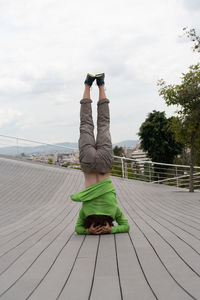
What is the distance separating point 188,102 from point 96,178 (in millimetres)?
8951

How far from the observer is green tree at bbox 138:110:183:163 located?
2925 centimetres

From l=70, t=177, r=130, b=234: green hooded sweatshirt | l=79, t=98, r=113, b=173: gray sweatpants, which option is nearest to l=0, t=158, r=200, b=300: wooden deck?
l=70, t=177, r=130, b=234: green hooded sweatshirt

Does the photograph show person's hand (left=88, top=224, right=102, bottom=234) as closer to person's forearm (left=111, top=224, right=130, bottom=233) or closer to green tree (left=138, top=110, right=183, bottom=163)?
person's forearm (left=111, top=224, right=130, bottom=233)

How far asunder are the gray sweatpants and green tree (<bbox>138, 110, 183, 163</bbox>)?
24.3 meters

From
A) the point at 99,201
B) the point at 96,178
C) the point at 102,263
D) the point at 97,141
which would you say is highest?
the point at 97,141

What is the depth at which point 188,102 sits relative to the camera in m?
12.7

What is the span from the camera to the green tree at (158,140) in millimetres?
29250

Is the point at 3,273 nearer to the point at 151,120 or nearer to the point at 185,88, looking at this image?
the point at 185,88

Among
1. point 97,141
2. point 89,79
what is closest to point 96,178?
point 97,141

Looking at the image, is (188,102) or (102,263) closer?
(102,263)

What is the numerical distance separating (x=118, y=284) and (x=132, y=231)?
226cm

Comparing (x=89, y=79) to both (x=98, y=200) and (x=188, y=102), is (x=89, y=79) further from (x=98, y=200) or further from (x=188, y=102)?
(x=188, y=102)

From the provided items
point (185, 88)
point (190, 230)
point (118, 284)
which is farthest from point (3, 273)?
point (185, 88)

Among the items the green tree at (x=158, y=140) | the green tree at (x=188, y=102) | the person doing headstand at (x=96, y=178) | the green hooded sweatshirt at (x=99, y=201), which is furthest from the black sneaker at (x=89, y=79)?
the green tree at (x=158, y=140)
